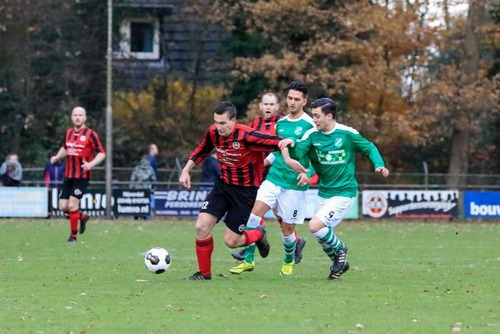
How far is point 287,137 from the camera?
13242 mm

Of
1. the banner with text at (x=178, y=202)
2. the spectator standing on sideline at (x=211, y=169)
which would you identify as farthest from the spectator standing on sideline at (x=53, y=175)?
the spectator standing on sideline at (x=211, y=169)

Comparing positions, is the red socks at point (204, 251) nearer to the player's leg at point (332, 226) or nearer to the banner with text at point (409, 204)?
the player's leg at point (332, 226)

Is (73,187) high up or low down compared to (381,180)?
up

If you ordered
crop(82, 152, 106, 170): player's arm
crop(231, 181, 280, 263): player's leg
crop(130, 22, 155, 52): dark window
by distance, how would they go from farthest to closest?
crop(130, 22, 155, 52): dark window, crop(82, 152, 106, 170): player's arm, crop(231, 181, 280, 263): player's leg

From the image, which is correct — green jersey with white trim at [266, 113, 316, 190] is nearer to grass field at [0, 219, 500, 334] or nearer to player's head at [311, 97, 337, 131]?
player's head at [311, 97, 337, 131]

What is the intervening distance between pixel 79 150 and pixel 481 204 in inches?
532

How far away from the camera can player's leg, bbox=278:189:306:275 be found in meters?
13.1

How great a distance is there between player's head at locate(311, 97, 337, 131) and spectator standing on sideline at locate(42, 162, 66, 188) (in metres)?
18.0

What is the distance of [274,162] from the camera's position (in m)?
13.8

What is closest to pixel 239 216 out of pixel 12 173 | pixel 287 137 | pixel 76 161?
pixel 287 137

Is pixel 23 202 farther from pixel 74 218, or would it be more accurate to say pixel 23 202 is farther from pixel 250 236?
pixel 250 236

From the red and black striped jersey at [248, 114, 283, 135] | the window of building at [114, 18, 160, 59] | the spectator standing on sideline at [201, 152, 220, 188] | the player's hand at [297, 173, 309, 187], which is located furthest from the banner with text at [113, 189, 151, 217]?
the player's hand at [297, 173, 309, 187]

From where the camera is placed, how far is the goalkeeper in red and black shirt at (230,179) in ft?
39.5

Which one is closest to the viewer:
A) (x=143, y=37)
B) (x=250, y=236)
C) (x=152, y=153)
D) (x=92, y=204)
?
(x=250, y=236)
